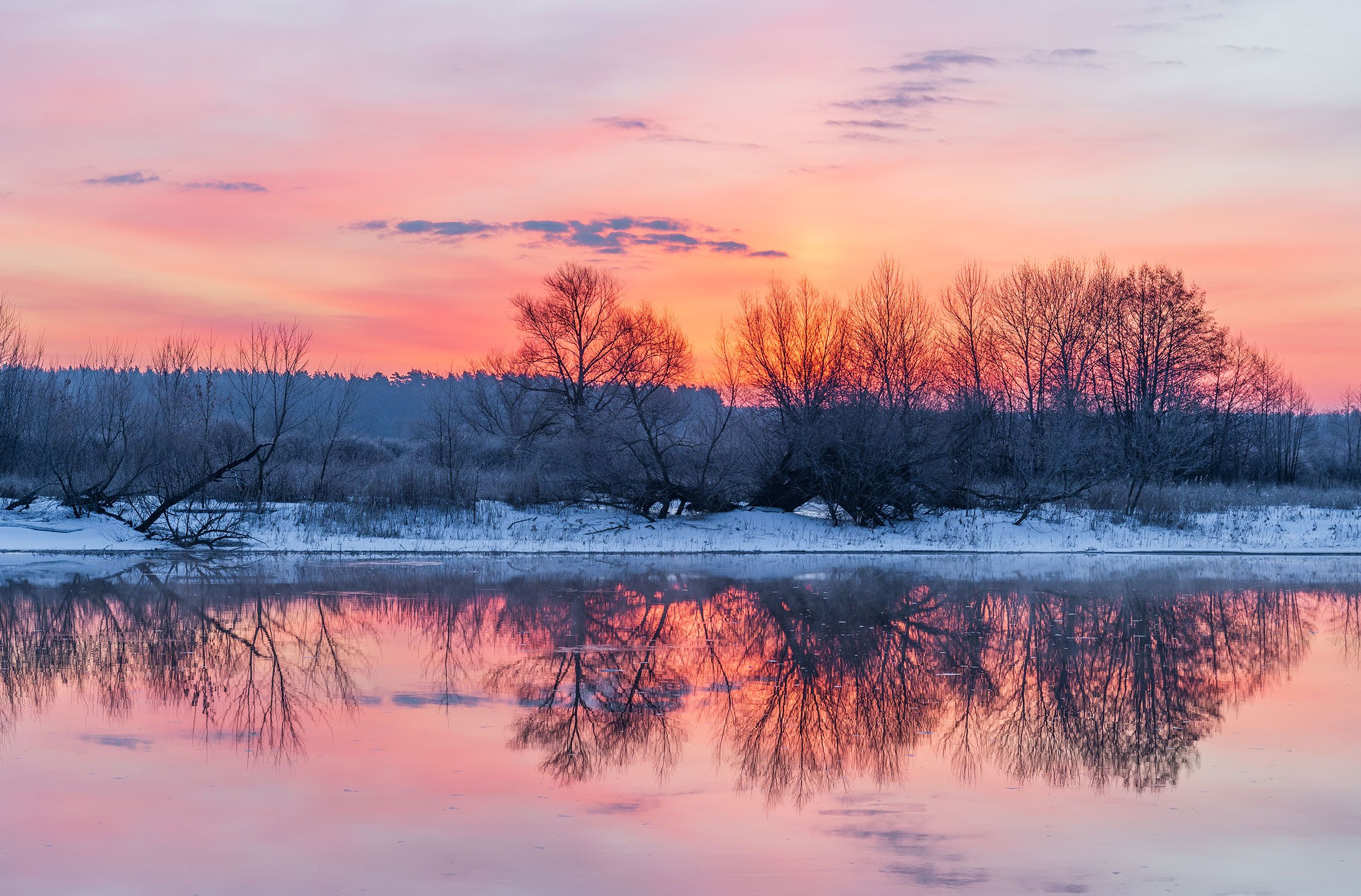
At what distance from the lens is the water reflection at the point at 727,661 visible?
31.2 feet

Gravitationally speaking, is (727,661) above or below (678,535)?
below

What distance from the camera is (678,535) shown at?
103ft

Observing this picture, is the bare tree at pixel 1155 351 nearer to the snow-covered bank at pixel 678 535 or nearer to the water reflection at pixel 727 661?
the snow-covered bank at pixel 678 535

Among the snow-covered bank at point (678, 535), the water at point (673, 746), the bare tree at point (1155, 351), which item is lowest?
the water at point (673, 746)

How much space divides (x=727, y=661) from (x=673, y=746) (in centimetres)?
406

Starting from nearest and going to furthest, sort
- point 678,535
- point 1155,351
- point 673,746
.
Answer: point 673,746 < point 678,535 < point 1155,351

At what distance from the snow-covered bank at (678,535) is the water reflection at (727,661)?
7.44 metres

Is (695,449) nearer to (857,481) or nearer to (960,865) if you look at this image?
(857,481)

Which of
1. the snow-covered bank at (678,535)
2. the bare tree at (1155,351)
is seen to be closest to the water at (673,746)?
the snow-covered bank at (678,535)

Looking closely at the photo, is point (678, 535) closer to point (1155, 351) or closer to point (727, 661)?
point (727, 661)

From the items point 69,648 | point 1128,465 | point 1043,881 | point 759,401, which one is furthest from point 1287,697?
point 1128,465

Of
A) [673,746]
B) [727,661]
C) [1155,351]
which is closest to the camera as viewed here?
[673,746]

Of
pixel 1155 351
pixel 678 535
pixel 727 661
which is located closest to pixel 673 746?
pixel 727 661

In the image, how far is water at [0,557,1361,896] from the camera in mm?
6598
